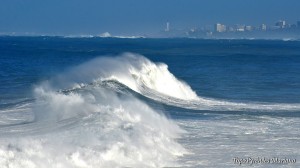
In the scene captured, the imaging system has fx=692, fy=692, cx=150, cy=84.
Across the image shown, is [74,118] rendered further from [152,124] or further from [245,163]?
[245,163]

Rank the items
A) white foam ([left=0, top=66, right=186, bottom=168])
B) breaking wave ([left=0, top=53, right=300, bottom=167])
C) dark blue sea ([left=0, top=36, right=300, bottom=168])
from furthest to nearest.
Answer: dark blue sea ([left=0, top=36, right=300, bottom=168])
breaking wave ([left=0, top=53, right=300, bottom=167])
white foam ([left=0, top=66, right=186, bottom=168])

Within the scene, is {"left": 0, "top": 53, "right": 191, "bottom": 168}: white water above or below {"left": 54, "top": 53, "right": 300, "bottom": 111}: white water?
above

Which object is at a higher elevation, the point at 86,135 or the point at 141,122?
the point at 86,135

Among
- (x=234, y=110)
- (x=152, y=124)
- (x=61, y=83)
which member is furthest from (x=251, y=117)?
(x=61, y=83)

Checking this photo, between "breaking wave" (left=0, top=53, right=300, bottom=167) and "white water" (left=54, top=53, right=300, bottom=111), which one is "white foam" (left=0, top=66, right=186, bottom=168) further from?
"white water" (left=54, top=53, right=300, bottom=111)

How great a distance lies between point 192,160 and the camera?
17.6 meters

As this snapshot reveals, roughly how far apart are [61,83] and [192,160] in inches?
852

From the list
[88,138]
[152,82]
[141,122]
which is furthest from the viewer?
[152,82]

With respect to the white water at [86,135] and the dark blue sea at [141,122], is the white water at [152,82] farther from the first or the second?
the white water at [86,135]

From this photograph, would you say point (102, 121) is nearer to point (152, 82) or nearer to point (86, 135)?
point (86, 135)

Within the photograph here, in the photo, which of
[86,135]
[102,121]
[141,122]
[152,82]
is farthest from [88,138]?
[152,82]

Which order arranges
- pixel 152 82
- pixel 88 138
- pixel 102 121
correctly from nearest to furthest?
pixel 88 138
pixel 102 121
pixel 152 82

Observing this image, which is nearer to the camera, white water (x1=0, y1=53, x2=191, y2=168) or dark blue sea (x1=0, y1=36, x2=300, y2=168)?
white water (x1=0, y1=53, x2=191, y2=168)

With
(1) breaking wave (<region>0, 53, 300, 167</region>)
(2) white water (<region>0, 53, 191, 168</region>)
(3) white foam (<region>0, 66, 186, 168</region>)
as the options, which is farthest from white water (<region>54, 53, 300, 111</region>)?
(3) white foam (<region>0, 66, 186, 168</region>)
